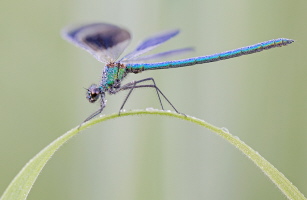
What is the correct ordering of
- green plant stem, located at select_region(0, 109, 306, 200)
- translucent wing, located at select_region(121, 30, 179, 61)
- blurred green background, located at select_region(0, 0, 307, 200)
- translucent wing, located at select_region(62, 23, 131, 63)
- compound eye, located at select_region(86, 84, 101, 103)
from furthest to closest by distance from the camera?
blurred green background, located at select_region(0, 0, 307, 200) < translucent wing, located at select_region(121, 30, 179, 61) < compound eye, located at select_region(86, 84, 101, 103) < translucent wing, located at select_region(62, 23, 131, 63) < green plant stem, located at select_region(0, 109, 306, 200)

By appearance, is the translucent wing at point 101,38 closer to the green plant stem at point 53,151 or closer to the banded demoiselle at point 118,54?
the banded demoiselle at point 118,54

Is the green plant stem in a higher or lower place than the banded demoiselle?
lower

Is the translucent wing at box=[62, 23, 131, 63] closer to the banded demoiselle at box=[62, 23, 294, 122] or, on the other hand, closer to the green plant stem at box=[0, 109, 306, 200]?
the banded demoiselle at box=[62, 23, 294, 122]

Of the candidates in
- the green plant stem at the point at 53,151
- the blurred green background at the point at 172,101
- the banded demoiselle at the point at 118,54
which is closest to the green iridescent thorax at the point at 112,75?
the banded demoiselle at the point at 118,54

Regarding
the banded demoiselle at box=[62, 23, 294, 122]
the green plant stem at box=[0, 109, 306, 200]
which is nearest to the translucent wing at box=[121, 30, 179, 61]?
the banded demoiselle at box=[62, 23, 294, 122]

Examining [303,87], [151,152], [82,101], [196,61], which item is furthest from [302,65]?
[82,101]

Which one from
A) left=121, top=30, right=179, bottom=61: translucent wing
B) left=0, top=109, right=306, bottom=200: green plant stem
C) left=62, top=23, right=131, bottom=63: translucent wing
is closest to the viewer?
left=0, top=109, right=306, bottom=200: green plant stem
